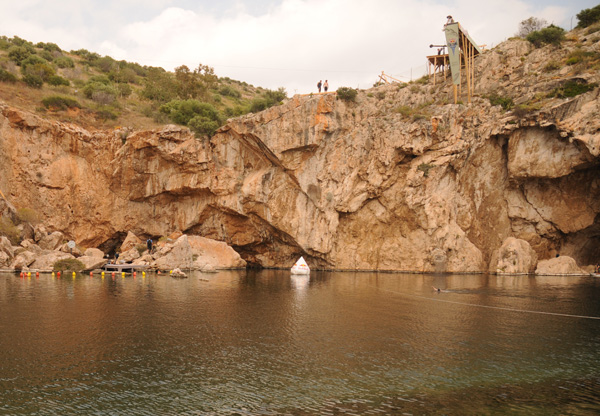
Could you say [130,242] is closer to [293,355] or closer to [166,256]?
[166,256]

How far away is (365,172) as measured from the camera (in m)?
45.3

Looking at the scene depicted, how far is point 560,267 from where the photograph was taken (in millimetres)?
39938

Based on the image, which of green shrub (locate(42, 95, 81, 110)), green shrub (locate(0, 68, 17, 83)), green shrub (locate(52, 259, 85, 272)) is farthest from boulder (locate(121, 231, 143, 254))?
green shrub (locate(0, 68, 17, 83))

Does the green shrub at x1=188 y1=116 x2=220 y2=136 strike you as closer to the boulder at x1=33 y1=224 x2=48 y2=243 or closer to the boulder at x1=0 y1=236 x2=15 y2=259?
the boulder at x1=33 y1=224 x2=48 y2=243

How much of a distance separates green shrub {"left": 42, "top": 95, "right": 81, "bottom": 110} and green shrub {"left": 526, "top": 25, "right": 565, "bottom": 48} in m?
51.3

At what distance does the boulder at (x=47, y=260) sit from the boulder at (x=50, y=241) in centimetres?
341

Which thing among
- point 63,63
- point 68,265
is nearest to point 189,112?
point 68,265

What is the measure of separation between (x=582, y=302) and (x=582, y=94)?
2284 centimetres

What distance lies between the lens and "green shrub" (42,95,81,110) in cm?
4705

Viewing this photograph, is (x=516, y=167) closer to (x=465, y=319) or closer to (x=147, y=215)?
(x=465, y=319)

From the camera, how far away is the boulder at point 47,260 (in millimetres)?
34250

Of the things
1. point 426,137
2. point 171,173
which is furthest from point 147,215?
point 426,137

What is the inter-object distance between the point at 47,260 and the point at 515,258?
4104 centimetres

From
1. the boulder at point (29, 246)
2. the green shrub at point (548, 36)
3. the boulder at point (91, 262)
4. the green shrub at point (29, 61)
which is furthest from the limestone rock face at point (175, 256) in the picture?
the green shrub at point (548, 36)
